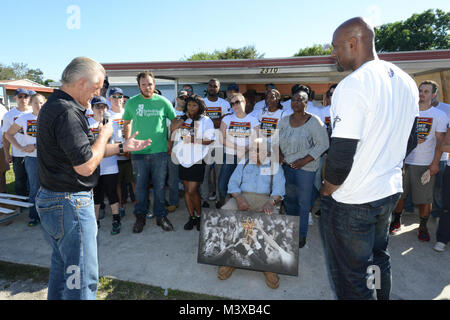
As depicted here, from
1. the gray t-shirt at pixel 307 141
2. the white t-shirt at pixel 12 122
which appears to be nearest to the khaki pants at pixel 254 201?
the gray t-shirt at pixel 307 141

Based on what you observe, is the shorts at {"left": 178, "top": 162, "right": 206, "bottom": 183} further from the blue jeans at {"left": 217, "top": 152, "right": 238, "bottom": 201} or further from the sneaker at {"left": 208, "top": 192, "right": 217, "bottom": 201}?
the sneaker at {"left": 208, "top": 192, "right": 217, "bottom": 201}

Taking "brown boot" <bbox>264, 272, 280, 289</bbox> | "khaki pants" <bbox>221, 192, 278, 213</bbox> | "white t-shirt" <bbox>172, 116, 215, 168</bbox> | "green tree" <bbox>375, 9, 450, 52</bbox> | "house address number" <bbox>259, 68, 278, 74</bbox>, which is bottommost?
"brown boot" <bbox>264, 272, 280, 289</bbox>

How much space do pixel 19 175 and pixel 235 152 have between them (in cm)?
410

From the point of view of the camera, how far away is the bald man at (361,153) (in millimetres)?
1517

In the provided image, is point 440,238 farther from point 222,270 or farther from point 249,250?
point 222,270

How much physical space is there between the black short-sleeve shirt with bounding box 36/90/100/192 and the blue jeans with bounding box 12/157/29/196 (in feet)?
12.6

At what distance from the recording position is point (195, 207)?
427cm

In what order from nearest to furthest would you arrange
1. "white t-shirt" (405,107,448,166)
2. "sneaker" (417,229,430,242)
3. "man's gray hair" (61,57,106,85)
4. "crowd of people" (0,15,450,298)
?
"crowd of people" (0,15,450,298), "man's gray hair" (61,57,106,85), "white t-shirt" (405,107,448,166), "sneaker" (417,229,430,242)

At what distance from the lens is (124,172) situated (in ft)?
16.0

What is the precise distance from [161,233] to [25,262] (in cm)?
172

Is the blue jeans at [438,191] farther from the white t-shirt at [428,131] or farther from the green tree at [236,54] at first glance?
the green tree at [236,54]

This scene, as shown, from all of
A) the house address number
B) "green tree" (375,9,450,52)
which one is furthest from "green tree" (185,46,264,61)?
the house address number

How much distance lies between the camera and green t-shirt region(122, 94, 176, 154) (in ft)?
13.0

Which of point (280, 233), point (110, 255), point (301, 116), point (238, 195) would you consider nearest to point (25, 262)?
point (110, 255)
